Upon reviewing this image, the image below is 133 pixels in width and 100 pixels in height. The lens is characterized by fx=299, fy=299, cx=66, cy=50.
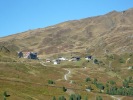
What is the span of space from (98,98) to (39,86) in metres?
32.6

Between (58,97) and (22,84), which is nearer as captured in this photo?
(58,97)

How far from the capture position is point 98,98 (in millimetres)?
143750

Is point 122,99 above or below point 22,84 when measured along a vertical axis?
below

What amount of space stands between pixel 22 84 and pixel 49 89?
46.6 ft

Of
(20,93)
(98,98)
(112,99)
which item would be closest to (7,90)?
(20,93)

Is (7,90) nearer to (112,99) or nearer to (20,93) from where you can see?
(20,93)

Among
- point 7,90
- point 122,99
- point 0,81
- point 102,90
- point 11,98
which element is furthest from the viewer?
point 102,90

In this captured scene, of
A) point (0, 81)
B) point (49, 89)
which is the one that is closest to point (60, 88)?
point (49, 89)

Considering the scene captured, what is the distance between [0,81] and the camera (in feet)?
492

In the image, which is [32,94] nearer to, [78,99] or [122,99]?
[78,99]

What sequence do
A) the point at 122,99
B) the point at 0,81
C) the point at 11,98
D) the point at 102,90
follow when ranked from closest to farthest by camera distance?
the point at 11,98
the point at 0,81
the point at 122,99
the point at 102,90

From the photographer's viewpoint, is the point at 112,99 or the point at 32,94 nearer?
the point at 32,94

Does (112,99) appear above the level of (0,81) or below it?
below

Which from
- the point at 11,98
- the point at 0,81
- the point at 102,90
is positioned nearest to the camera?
the point at 11,98
